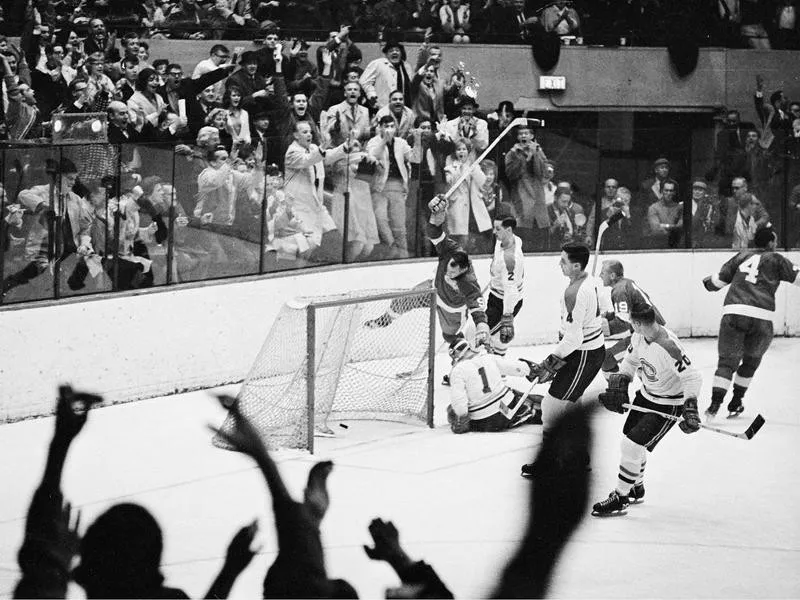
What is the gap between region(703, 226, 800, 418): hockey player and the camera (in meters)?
11.4

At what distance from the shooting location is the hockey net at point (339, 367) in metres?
10.3

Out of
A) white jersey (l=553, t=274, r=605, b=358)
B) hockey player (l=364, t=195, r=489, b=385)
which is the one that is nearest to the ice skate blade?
white jersey (l=553, t=274, r=605, b=358)

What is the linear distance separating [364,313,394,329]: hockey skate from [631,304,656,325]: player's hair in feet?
11.8

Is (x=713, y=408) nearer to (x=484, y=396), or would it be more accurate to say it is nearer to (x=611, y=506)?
(x=484, y=396)

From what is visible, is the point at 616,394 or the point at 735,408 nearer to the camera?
the point at 616,394

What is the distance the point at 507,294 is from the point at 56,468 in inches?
377

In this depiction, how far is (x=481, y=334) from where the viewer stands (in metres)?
11.3

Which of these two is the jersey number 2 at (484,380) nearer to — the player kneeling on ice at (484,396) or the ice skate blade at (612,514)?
the player kneeling on ice at (484,396)

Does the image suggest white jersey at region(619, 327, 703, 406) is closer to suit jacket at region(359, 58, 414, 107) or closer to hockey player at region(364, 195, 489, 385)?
hockey player at region(364, 195, 489, 385)

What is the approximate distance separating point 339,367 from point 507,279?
2184 mm

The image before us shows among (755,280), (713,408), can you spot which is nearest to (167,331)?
(713,408)

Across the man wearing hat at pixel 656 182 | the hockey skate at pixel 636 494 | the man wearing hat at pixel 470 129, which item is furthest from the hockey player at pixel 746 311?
the man wearing hat at pixel 656 182

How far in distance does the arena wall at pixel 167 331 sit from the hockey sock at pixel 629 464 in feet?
9.81

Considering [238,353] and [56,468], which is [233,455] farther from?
[56,468]
